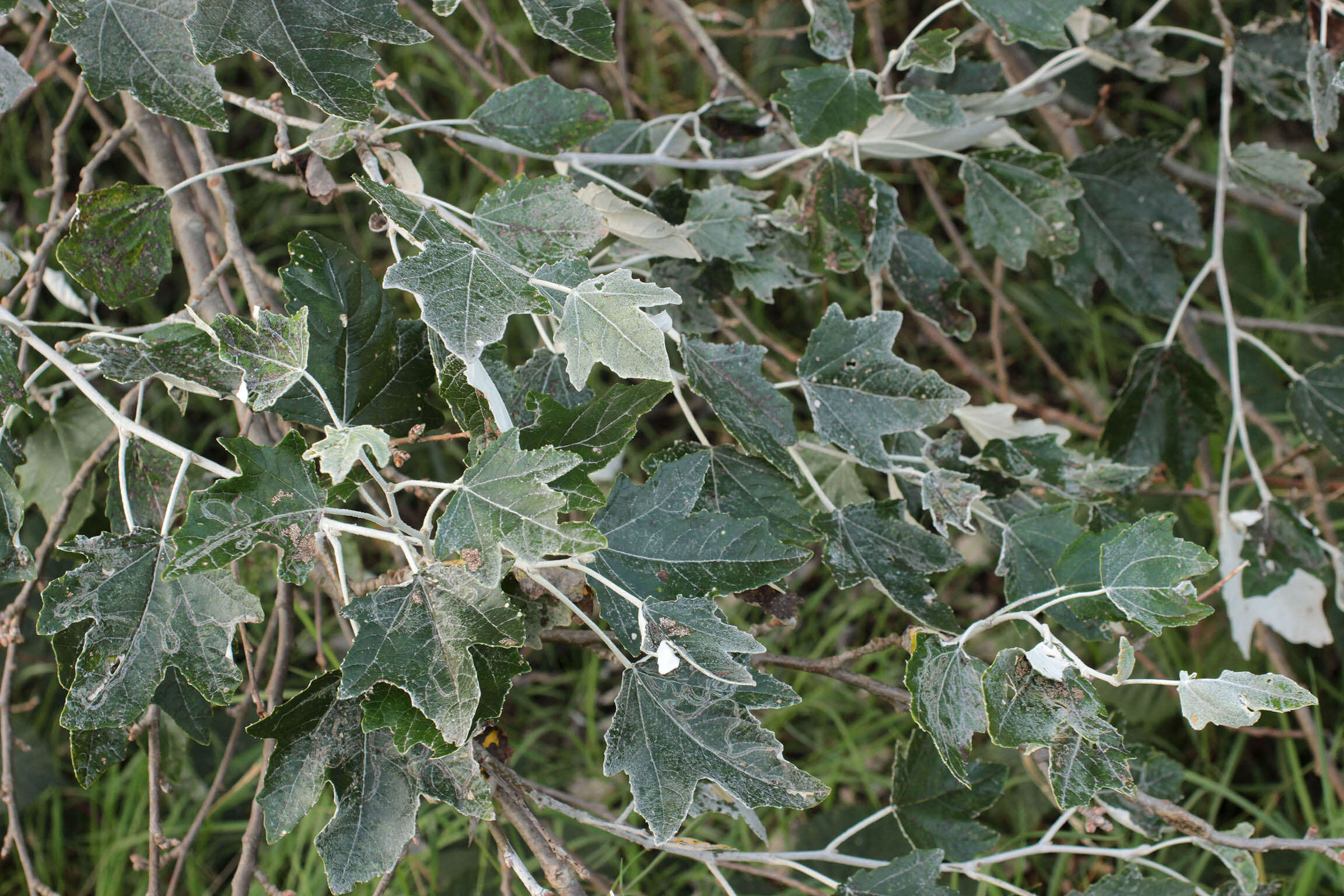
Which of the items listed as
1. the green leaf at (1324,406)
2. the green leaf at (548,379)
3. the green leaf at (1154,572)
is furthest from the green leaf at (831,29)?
the green leaf at (1324,406)

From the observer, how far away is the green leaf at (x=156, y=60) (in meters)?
0.70

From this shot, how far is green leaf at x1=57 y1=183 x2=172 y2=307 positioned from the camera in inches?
30.2

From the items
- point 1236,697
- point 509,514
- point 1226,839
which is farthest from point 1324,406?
point 509,514

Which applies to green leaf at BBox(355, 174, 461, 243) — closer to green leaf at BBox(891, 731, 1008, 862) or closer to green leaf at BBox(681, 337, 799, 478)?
green leaf at BBox(681, 337, 799, 478)

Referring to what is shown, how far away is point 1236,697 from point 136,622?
73cm

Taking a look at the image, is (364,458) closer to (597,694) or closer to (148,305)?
(597,694)

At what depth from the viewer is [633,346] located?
2.04 ft

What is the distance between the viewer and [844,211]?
0.91m

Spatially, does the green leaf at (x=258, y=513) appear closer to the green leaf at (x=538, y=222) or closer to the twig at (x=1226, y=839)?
the green leaf at (x=538, y=222)

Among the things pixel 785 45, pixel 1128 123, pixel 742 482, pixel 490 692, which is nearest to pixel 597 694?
pixel 742 482

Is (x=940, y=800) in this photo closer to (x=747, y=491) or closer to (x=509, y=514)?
(x=747, y=491)

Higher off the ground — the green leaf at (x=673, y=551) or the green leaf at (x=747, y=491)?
the green leaf at (x=673, y=551)

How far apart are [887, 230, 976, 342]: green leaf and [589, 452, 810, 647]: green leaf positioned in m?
0.40

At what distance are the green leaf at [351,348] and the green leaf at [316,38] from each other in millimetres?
124
